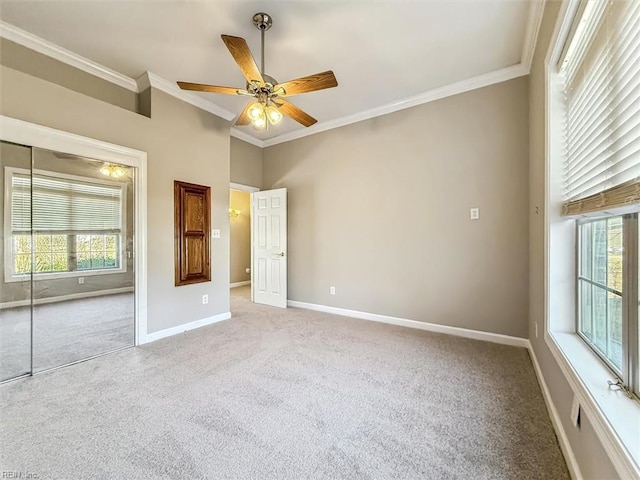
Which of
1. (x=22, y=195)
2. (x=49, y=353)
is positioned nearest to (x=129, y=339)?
(x=49, y=353)

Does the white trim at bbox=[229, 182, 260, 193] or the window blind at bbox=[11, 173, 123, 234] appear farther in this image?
the white trim at bbox=[229, 182, 260, 193]

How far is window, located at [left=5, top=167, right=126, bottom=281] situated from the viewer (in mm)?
2309

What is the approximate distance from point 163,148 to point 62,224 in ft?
4.15

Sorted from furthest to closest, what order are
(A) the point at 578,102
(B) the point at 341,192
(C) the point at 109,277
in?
(B) the point at 341,192, (C) the point at 109,277, (A) the point at 578,102

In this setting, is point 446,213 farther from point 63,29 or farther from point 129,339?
point 63,29

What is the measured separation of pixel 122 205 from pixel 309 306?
291 cm

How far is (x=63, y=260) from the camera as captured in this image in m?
2.57

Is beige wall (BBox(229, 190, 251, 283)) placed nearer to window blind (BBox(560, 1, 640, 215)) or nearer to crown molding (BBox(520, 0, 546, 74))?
crown molding (BBox(520, 0, 546, 74))

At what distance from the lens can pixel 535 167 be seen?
2.38 meters

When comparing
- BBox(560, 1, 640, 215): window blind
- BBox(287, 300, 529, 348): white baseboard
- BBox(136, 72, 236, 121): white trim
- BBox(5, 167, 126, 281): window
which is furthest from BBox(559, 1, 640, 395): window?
BBox(5, 167, 126, 281): window

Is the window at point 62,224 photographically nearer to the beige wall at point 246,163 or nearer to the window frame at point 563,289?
the beige wall at point 246,163

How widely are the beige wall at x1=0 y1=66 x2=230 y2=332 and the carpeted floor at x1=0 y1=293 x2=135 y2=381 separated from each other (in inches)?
11.8

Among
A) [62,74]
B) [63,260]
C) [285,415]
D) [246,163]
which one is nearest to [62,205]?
[63,260]

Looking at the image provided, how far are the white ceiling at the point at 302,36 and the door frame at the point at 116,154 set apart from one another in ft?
2.90
